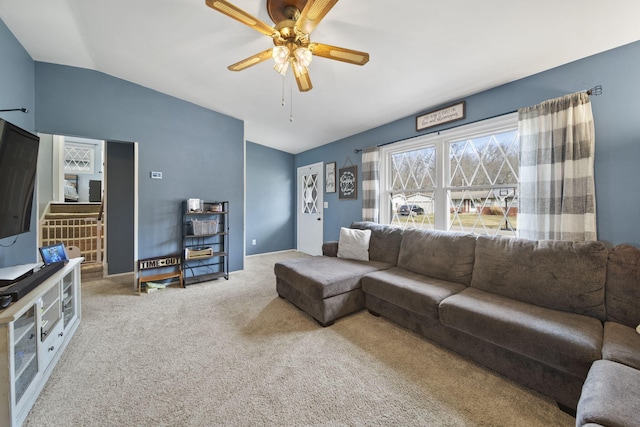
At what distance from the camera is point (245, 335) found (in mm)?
2094

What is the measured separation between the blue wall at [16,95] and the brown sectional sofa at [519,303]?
8.70 feet

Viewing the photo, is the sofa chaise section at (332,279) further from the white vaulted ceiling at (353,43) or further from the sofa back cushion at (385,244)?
the white vaulted ceiling at (353,43)

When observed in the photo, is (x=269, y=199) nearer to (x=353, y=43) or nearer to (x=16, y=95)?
(x=16, y=95)

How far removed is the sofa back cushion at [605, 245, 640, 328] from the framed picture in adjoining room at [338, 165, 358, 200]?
2.97 m

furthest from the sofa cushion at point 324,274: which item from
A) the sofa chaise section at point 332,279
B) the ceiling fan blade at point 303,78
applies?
the ceiling fan blade at point 303,78

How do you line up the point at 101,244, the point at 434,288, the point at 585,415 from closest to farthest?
the point at 585,415 → the point at 434,288 → the point at 101,244

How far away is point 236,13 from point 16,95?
266 centimetres

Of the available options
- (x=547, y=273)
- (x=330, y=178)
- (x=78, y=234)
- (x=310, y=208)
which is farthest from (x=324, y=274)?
(x=78, y=234)

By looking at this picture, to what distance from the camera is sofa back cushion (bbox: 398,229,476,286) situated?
7.45 feet

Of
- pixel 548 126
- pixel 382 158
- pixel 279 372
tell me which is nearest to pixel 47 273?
pixel 279 372

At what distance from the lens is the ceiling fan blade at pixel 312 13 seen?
1334 millimetres

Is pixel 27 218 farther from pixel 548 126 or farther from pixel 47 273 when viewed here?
pixel 548 126

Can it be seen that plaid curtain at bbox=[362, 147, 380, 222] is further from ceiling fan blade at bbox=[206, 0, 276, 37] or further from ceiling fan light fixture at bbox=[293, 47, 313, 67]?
ceiling fan blade at bbox=[206, 0, 276, 37]

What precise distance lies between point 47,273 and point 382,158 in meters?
3.86
